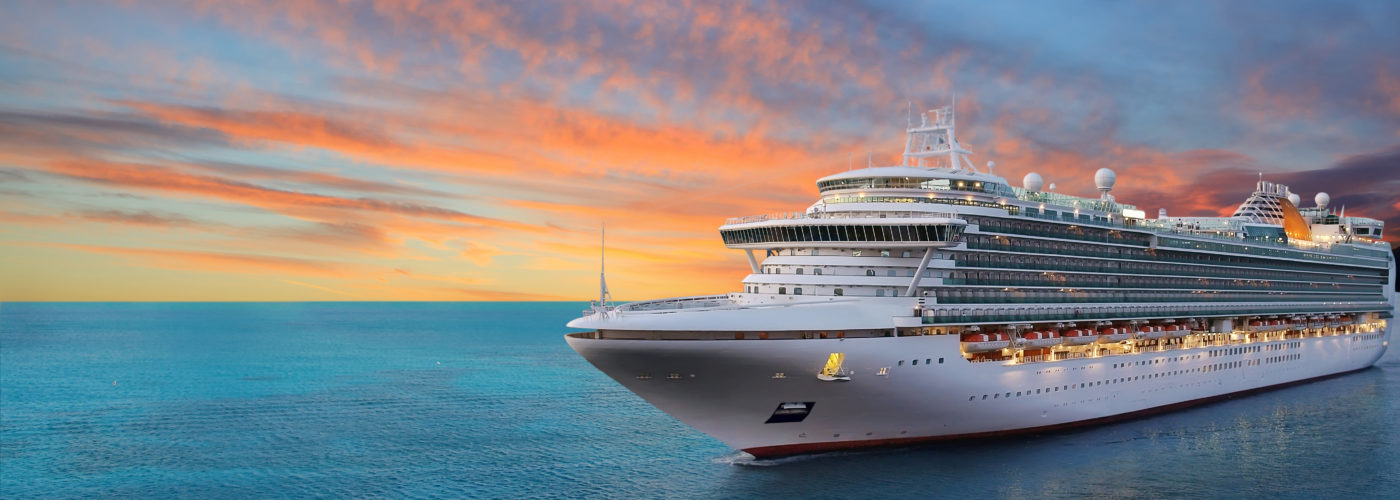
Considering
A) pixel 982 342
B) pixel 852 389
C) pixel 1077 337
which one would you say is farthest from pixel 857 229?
pixel 1077 337

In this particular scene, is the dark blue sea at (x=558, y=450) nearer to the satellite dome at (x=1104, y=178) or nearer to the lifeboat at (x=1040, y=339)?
the lifeboat at (x=1040, y=339)

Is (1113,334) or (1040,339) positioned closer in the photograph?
(1040,339)

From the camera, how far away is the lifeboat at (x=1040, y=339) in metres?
39.1

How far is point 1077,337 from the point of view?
41562 mm

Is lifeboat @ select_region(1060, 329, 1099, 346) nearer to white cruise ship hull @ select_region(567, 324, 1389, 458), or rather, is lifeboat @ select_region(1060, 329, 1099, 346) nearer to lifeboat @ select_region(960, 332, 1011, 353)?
white cruise ship hull @ select_region(567, 324, 1389, 458)

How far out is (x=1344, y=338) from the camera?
220 feet

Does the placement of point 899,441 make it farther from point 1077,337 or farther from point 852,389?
point 1077,337

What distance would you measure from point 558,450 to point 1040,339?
74.2 feet

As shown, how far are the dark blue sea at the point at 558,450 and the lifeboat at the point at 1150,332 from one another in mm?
4393

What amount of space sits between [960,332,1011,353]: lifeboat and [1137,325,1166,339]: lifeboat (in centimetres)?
1247

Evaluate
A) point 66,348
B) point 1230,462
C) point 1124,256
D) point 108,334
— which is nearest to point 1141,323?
point 1124,256

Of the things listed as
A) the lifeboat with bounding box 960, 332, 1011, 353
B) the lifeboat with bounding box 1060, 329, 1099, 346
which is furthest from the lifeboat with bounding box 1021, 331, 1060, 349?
the lifeboat with bounding box 960, 332, 1011, 353

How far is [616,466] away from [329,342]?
107m

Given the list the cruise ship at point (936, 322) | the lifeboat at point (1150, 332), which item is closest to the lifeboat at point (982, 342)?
the cruise ship at point (936, 322)
